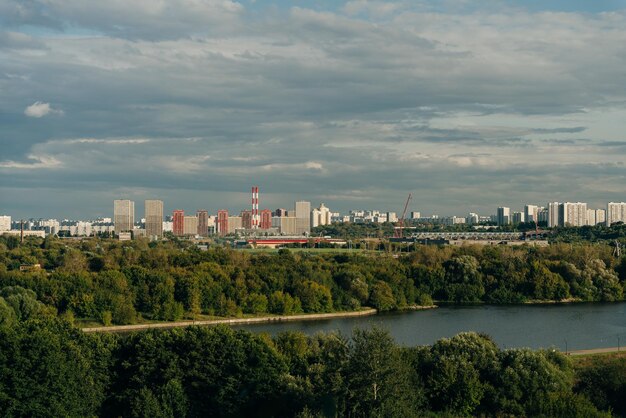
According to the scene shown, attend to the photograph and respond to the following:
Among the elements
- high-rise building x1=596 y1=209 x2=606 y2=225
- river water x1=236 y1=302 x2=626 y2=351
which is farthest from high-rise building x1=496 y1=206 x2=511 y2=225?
river water x1=236 y1=302 x2=626 y2=351

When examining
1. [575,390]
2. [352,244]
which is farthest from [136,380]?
[352,244]

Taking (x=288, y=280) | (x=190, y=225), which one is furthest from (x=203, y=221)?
(x=288, y=280)

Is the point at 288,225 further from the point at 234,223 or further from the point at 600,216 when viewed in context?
the point at 600,216

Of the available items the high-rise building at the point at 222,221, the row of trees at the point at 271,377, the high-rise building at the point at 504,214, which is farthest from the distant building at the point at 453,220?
the row of trees at the point at 271,377

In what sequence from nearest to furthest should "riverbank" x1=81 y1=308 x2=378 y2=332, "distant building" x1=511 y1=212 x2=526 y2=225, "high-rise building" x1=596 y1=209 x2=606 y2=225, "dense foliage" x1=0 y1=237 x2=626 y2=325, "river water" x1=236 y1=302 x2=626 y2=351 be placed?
"river water" x1=236 y1=302 x2=626 y2=351 → "riverbank" x1=81 y1=308 x2=378 y2=332 → "dense foliage" x1=0 y1=237 x2=626 y2=325 → "high-rise building" x1=596 y1=209 x2=606 y2=225 → "distant building" x1=511 y1=212 x2=526 y2=225

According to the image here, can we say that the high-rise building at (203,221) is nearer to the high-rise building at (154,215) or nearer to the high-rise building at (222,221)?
the high-rise building at (222,221)

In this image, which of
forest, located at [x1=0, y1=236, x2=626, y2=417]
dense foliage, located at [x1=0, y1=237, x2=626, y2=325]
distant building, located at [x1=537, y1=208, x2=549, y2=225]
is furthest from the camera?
distant building, located at [x1=537, y1=208, x2=549, y2=225]

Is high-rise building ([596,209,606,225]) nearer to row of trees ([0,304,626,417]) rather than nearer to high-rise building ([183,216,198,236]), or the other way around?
high-rise building ([183,216,198,236])

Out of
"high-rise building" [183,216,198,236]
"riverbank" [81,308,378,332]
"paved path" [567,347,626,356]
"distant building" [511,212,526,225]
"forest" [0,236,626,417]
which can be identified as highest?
"distant building" [511,212,526,225]
